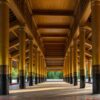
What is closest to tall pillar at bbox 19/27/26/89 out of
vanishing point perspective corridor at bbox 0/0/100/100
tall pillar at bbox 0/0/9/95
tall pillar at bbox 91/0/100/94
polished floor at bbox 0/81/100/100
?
vanishing point perspective corridor at bbox 0/0/100/100

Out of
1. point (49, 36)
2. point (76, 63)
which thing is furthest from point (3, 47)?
point (49, 36)

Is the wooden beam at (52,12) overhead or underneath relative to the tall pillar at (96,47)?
overhead

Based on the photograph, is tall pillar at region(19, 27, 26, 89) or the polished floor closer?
the polished floor

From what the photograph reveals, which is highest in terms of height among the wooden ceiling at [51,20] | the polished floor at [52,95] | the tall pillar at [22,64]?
the wooden ceiling at [51,20]

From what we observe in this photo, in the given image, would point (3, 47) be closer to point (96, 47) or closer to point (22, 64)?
point (96, 47)

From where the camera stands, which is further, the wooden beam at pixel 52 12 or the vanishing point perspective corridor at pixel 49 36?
the wooden beam at pixel 52 12

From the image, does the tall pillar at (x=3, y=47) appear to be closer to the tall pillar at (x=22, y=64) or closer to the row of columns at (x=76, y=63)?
the tall pillar at (x=22, y=64)

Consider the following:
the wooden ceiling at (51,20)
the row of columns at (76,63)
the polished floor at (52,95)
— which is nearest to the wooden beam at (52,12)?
the wooden ceiling at (51,20)

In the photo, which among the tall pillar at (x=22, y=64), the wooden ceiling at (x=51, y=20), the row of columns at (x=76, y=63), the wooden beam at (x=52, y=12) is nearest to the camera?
the row of columns at (x=76, y=63)

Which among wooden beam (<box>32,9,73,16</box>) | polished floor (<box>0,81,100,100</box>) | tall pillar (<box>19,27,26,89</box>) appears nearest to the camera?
polished floor (<box>0,81,100,100</box>)

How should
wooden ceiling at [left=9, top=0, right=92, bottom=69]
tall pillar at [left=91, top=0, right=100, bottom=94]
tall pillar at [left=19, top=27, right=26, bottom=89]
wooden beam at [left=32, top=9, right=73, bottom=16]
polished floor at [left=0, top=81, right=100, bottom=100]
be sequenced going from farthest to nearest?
1. wooden beam at [left=32, top=9, right=73, bottom=16]
2. wooden ceiling at [left=9, top=0, right=92, bottom=69]
3. tall pillar at [left=19, top=27, right=26, bottom=89]
4. tall pillar at [left=91, top=0, right=100, bottom=94]
5. polished floor at [left=0, top=81, right=100, bottom=100]

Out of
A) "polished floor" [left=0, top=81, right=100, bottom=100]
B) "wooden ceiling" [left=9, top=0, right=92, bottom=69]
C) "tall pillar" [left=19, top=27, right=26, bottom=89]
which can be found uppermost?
"wooden ceiling" [left=9, top=0, right=92, bottom=69]

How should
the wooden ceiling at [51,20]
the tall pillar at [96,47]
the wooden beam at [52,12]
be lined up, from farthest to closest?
1. the wooden beam at [52,12]
2. the wooden ceiling at [51,20]
3. the tall pillar at [96,47]

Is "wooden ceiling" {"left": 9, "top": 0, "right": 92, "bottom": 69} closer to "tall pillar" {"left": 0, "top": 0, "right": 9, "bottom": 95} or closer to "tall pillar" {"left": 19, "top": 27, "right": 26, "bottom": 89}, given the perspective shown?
"tall pillar" {"left": 19, "top": 27, "right": 26, "bottom": 89}
